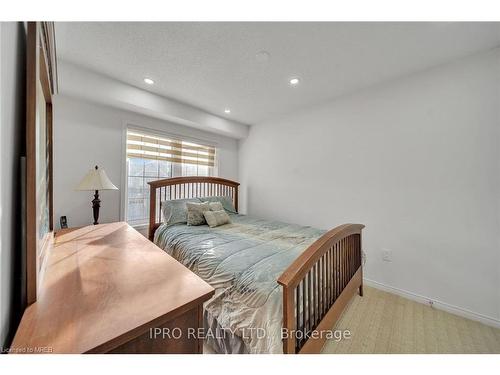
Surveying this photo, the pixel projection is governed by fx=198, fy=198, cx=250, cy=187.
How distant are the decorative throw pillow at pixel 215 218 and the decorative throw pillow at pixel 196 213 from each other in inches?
3.0

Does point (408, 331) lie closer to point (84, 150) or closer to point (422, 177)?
point (422, 177)

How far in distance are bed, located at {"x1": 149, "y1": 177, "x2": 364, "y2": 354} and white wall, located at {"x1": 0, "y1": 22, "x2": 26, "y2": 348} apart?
3.26 ft

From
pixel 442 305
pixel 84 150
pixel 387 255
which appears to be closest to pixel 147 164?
pixel 84 150

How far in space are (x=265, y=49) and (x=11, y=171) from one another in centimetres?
190

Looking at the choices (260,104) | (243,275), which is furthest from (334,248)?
(260,104)

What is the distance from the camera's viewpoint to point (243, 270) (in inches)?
55.1

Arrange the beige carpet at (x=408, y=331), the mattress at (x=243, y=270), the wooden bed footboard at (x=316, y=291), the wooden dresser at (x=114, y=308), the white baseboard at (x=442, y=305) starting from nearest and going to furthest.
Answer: the wooden dresser at (x=114, y=308) < the wooden bed footboard at (x=316, y=291) < the mattress at (x=243, y=270) < the beige carpet at (x=408, y=331) < the white baseboard at (x=442, y=305)

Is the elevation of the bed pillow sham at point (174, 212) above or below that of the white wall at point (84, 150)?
below

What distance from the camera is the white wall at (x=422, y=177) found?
180 centimetres

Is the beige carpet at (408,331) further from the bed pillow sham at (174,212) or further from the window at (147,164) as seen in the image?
the window at (147,164)

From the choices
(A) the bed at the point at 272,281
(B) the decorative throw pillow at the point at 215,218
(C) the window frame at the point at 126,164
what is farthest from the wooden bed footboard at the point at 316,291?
(C) the window frame at the point at 126,164

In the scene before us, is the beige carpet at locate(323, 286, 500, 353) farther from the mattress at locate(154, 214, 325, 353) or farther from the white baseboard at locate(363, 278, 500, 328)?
the mattress at locate(154, 214, 325, 353)

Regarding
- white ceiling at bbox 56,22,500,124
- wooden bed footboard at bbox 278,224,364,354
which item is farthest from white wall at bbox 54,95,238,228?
wooden bed footboard at bbox 278,224,364,354
